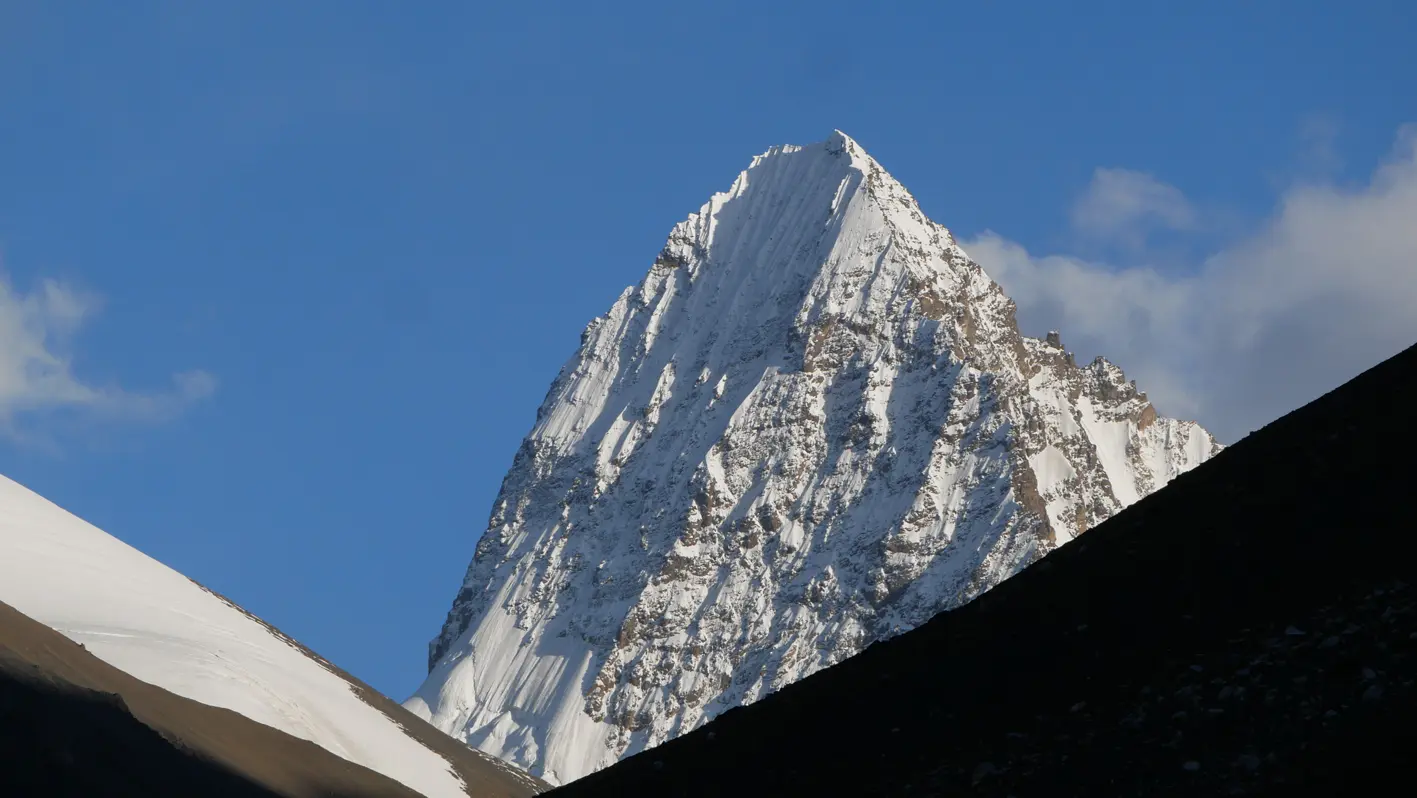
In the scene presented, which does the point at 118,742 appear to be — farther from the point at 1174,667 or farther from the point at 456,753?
the point at 456,753

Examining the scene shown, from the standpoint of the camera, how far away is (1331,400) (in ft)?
121

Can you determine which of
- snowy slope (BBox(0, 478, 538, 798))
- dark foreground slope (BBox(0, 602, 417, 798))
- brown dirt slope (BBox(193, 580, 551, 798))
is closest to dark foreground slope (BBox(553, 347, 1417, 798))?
dark foreground slope (BBox(0, 602, 417, 798))

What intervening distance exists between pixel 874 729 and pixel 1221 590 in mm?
6045

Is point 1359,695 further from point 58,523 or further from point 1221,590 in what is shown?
point 58,523

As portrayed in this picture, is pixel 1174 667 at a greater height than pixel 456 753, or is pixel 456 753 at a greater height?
pixel 456 753

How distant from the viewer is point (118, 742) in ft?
177

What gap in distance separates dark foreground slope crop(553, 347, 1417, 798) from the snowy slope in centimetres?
6222

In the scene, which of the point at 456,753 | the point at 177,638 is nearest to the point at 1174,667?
the point at 177,638

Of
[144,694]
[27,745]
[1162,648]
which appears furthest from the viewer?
[144,694]

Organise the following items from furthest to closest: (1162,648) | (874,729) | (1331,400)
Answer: (1331,400) < (874,729) < (1162,648)

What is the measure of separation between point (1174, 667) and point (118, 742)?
3586 cm

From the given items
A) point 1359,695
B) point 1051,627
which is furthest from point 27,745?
point 1359,695

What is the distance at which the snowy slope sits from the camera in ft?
302

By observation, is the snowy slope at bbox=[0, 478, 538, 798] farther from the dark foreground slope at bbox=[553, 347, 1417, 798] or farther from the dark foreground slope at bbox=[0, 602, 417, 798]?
the dark foreground slope at bbox=[553, 347, 1417, 798]
